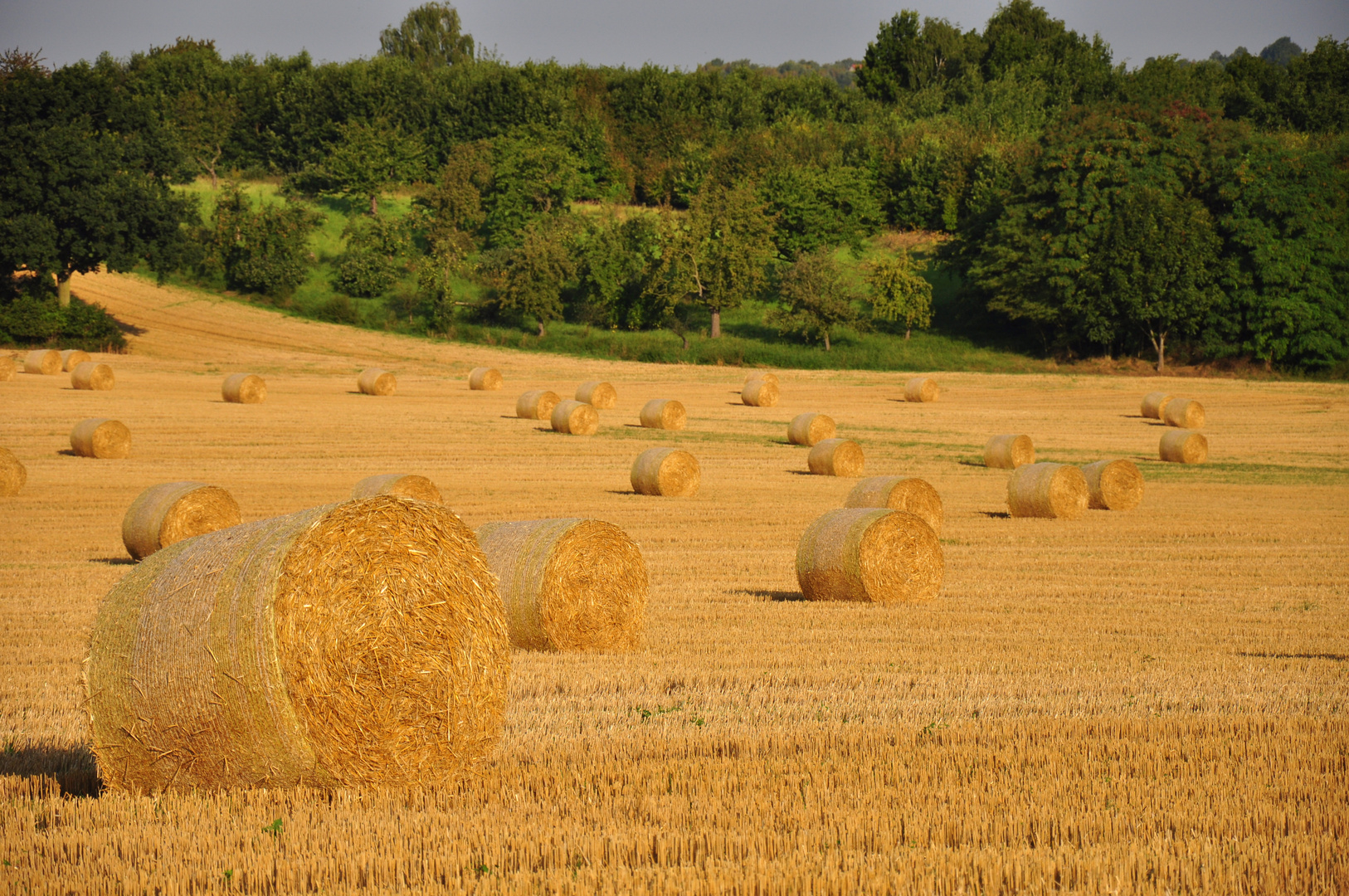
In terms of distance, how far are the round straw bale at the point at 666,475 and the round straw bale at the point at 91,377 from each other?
841 inches

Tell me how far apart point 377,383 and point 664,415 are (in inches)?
445

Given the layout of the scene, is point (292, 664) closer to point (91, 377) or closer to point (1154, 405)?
point (91, 377)

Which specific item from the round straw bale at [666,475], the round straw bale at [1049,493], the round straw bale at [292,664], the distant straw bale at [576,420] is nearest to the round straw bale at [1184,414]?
the distant straw bale at [576,420]

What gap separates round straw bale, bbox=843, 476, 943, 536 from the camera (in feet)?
59.3

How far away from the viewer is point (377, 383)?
40188mm

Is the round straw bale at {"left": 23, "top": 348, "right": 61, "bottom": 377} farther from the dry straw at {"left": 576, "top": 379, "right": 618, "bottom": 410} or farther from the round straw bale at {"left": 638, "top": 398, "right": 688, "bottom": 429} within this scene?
the round straw bale at {"left": 638, "top": 398, "right": 688, "bottom": 429}

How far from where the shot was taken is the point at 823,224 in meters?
75.4

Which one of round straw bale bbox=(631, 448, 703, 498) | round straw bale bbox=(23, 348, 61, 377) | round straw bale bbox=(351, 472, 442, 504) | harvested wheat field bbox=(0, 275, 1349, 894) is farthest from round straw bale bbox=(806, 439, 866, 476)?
round straw bale bbox=(23, 348, 61, 377)

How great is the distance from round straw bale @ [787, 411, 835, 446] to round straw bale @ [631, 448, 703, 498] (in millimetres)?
8968

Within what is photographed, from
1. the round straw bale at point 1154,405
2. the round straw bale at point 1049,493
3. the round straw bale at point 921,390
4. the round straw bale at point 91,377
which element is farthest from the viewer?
the round straw bale at point 921,390

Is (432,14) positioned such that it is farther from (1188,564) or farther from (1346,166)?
(1188,564)

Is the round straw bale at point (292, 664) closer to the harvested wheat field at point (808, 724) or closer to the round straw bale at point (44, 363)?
the harvested wheat field at point (808, 724)

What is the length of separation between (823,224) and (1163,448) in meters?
46.8

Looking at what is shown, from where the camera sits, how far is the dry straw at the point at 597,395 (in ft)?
124
